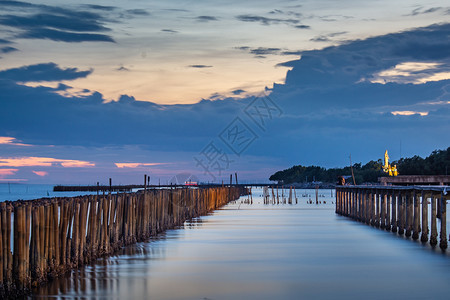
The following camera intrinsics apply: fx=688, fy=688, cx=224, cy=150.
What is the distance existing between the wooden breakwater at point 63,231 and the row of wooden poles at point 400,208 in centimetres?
913

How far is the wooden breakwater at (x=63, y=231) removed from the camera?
11.9 meters

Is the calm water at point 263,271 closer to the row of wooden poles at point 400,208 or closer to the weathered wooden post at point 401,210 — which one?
the weathered wooden post at point 401,210

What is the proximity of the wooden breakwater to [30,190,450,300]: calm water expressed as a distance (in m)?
0.42

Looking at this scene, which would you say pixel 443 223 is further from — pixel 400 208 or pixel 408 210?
pixel 400 208

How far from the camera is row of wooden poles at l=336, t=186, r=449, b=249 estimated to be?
2084cm

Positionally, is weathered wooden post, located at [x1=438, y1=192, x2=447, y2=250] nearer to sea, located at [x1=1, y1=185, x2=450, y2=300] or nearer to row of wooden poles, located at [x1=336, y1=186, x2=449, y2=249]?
row of wooden poles, located at [x1=336, y1=186, x2=449, y2=249]

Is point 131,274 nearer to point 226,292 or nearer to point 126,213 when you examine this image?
point 226,292

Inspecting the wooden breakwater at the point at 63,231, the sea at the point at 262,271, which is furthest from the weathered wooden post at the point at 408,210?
the wooden breakwater at the point at 63,231

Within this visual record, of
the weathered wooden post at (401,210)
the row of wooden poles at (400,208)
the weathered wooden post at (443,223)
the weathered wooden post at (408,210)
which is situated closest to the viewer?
the weathered wooden post at (443,223)

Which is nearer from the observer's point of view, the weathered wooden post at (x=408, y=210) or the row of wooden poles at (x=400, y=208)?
the row of wooden poles at (x=400, y=208)

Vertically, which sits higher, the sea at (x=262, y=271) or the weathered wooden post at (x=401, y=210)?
the weathered wooden post at (x=401, y=210)

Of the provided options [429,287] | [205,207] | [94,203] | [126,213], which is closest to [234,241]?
[126,213]

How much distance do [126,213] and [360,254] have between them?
721cm

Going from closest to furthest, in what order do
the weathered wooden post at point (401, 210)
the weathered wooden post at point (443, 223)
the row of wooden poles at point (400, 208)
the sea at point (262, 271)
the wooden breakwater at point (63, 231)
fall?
the wooden breakwater at point (63, 231) < the sea at point (262, 271) < the weathered wooden post at point (443, 223) < the row of wooden poles at point (400, 208) < the weathered wooden post at point (401, 210)
